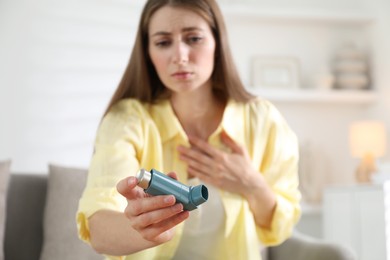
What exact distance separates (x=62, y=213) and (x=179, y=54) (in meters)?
0.88

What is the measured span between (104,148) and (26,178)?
99cm

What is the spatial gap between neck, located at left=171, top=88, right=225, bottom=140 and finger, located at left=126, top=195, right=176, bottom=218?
0.42 meters

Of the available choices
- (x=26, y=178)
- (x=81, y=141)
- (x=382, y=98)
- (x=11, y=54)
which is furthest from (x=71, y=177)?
(x=382, y=98)

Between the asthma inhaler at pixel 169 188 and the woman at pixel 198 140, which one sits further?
the woman at pixel 198 140

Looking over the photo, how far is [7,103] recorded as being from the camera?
7.86 feet

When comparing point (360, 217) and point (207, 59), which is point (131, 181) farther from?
point (360, 217)

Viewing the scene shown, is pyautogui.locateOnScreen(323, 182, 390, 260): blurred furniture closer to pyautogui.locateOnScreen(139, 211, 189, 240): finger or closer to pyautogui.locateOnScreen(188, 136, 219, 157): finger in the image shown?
pyautogui.locateOnScreen(188, 136, 219, 157): finger

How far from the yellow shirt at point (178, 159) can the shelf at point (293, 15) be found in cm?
172

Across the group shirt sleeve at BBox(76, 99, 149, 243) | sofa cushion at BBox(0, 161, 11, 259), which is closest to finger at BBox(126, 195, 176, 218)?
shirt sleeve at BBox(76, 99, 149, 243)

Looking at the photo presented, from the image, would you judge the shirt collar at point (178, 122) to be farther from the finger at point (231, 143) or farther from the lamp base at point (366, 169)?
the lamp base at point (366, 169)

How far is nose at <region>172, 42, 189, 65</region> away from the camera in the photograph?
0.98 meters

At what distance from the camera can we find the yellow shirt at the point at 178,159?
0.92 metres

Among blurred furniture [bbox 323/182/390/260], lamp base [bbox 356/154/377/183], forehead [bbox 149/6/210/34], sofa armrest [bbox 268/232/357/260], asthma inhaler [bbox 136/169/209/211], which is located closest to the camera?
asthma inhaler [bbox 136/169/209/211]

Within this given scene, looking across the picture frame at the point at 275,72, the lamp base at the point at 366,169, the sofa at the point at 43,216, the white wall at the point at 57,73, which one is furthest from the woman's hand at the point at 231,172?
the picture frame at the point at 275,72
